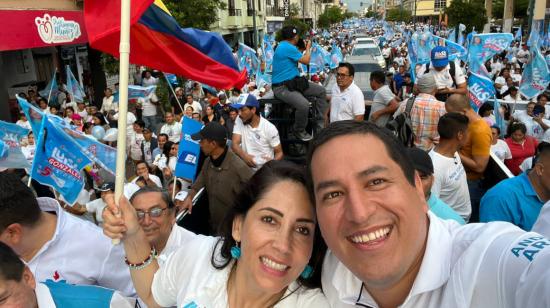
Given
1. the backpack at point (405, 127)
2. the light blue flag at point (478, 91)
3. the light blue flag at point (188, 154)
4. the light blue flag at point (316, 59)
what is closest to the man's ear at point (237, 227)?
the light blue flag at point (188, 154)

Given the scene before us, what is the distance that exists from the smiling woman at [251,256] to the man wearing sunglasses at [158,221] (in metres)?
0.80

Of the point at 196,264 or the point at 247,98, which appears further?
the point at 247,98

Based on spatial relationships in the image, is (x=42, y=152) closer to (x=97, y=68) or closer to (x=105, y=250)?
(x=105, y=250)

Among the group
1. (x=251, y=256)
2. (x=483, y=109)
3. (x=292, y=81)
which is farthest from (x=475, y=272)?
(x=483, y=109)

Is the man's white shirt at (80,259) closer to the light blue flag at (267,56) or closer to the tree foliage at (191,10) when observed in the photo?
the tree foliage at (191,10)

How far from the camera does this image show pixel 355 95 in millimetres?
6074

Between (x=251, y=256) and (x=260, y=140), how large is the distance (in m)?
3.69

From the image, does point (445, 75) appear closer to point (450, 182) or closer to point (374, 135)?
point (450, 182)

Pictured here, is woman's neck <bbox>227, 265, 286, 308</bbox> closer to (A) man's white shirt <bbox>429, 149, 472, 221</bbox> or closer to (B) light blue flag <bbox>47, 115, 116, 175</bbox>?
(A) man's white shirt <bbox>429, 149, 472, 221</bbox>

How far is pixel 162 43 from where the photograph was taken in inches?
127

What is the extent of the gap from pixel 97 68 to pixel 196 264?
54.6 ft

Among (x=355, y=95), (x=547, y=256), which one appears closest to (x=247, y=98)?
(x=355, y=95)

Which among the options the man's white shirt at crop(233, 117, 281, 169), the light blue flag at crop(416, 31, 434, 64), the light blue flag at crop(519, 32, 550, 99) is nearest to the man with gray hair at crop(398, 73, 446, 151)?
the man's white shirt at crop(233, 117, 281, 169)

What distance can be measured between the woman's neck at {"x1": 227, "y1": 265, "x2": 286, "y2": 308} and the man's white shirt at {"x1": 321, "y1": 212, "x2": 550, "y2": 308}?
0.31 m
